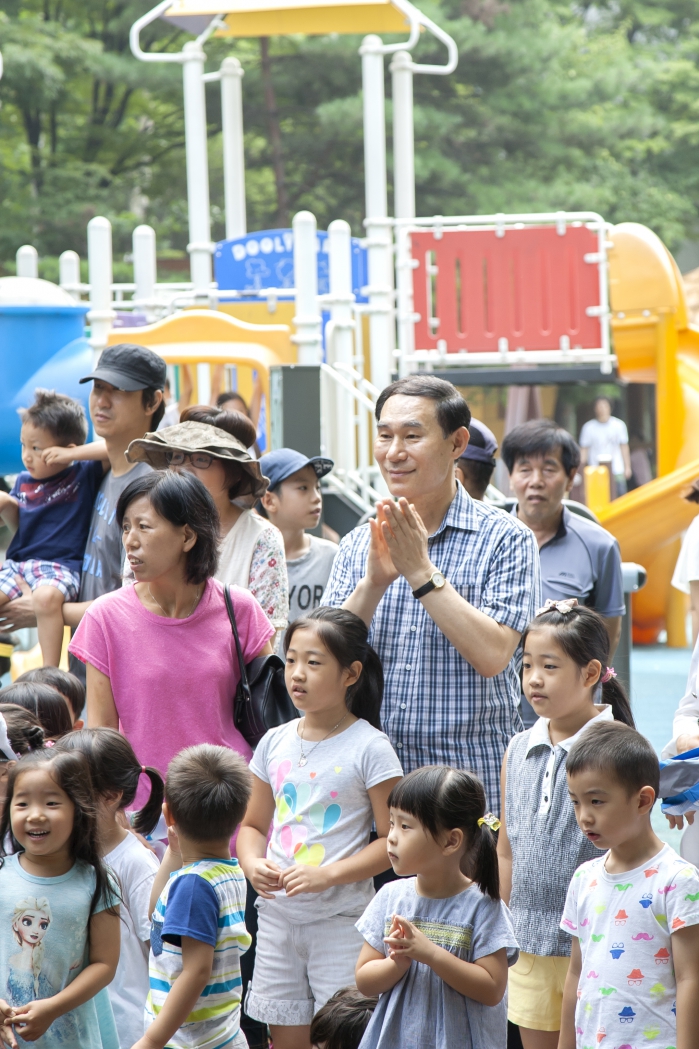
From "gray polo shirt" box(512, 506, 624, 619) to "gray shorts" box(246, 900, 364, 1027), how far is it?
1.64 m

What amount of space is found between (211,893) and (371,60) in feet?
31.1

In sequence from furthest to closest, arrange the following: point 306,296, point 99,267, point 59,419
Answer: point 99,267 → point 306,296 → point 59,419

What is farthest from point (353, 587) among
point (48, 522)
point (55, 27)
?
point (55, 27)

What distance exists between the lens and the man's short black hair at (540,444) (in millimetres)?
4527

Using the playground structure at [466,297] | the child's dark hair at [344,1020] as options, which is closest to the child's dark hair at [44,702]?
the child's dark hair at [344,1020]

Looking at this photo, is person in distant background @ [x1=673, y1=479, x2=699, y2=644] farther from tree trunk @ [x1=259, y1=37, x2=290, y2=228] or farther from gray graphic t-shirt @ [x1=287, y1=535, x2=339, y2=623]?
tree trunk @ [x1=259, y1=37, x2=290, y2=228]

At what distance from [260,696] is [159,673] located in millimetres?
264

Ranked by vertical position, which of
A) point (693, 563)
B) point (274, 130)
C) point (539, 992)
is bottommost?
point (539, 992)

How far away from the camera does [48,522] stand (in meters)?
4.57

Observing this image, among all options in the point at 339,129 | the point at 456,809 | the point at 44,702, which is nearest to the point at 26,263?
the point at 44,702

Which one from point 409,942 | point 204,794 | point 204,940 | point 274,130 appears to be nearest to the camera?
point 409,942

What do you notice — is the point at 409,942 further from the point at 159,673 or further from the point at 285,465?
the point at 285,465

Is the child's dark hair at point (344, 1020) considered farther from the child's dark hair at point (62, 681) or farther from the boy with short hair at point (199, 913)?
the child's dark hair at point (62, 681)

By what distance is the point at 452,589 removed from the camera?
9.66 feet
